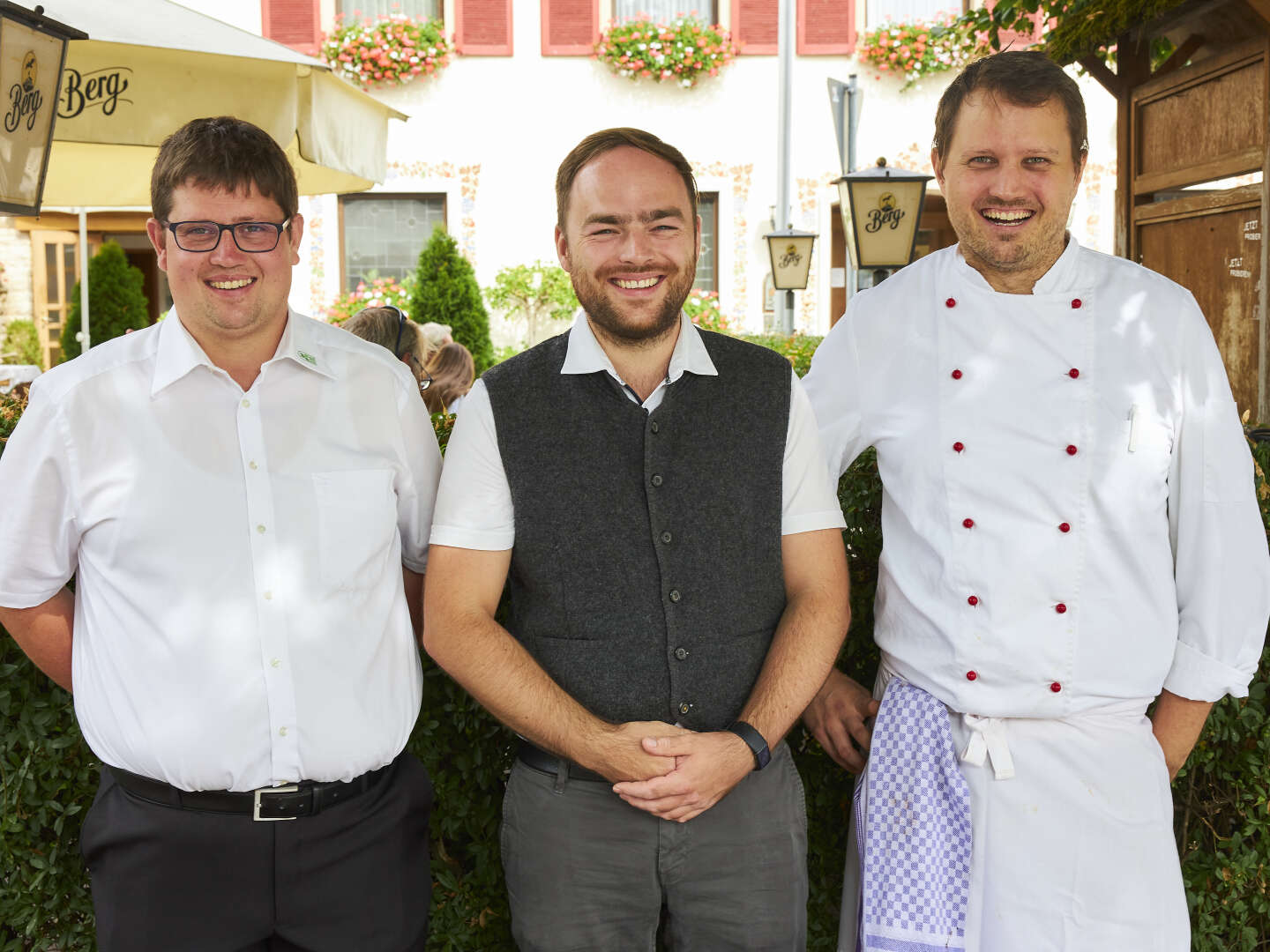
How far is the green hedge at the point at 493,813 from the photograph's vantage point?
2541 mm

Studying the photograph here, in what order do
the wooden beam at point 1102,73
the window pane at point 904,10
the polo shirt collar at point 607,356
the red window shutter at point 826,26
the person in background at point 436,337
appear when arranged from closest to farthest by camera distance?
the polo shirt collar at point 607,356 → the wooden beam at point 1102,73 → the person in background at point 436,337 → the red window shutter at point 826,26 → the window pane at point 904,10

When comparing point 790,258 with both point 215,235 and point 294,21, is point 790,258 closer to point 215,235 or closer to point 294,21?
point 294,21

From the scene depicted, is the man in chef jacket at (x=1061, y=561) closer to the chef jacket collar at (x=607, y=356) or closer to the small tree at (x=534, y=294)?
the chef jacket collar at (x=607, y=356)

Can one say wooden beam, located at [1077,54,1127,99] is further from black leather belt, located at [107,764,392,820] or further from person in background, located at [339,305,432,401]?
black leather belt, located at [107,764,392,820]

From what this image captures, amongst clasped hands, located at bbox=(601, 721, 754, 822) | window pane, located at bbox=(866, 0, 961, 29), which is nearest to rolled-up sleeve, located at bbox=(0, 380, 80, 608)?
clasped hands, located at bbox=(601, 721, 754, 822)

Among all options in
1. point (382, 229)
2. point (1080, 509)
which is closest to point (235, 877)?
point (1080, 509)

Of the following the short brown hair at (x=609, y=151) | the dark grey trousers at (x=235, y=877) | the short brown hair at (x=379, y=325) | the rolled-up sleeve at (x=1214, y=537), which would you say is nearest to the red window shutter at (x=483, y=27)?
the short brown hair at (x=379, y=325)

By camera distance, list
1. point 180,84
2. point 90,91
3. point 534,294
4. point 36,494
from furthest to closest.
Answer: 1. point 534,294
2. point 180,84
3. point 90,91
4. point 36,494

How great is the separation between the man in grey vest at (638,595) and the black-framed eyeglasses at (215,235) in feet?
1.53

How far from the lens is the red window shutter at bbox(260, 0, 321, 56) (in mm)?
13445

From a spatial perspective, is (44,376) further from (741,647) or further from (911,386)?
(911,386)

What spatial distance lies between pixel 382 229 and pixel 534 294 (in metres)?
2.04

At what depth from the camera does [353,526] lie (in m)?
2.14

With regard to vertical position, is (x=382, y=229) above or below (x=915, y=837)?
above
